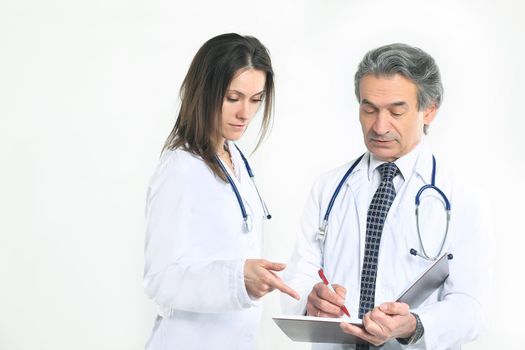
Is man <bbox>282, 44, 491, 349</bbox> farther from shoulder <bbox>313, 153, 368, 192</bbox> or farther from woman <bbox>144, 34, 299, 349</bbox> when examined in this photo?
woman <bbox>144, 34, 299, 349</bbox>

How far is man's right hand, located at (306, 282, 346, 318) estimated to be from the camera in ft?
6.31

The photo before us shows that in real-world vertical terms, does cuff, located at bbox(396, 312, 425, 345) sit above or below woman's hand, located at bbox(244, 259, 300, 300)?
below

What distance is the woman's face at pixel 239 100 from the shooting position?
2.14m

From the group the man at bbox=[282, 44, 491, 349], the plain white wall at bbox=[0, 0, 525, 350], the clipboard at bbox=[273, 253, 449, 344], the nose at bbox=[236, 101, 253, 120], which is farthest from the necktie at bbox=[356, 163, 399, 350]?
the plain white wall at bbox=[0, 0, 525, 350]

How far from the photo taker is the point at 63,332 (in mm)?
3377

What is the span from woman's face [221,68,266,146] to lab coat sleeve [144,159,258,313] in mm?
185

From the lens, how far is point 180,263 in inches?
79.4

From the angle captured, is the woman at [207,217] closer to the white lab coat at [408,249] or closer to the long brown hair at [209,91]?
the long brown hair at [209,91]

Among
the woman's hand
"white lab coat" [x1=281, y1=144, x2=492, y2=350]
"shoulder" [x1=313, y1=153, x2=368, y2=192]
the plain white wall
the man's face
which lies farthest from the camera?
the plain white wall

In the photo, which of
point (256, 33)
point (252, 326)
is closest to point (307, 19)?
point (256, 33)

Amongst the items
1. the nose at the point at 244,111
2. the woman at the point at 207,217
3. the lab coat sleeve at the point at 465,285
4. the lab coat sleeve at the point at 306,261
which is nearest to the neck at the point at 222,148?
the woman at the point at 207,217

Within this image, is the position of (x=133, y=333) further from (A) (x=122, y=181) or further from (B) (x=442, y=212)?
(B) (x=442, y=212)

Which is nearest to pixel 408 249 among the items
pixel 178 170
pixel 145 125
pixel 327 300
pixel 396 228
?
pixel 396 228

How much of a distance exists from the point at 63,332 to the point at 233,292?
1.66 m
